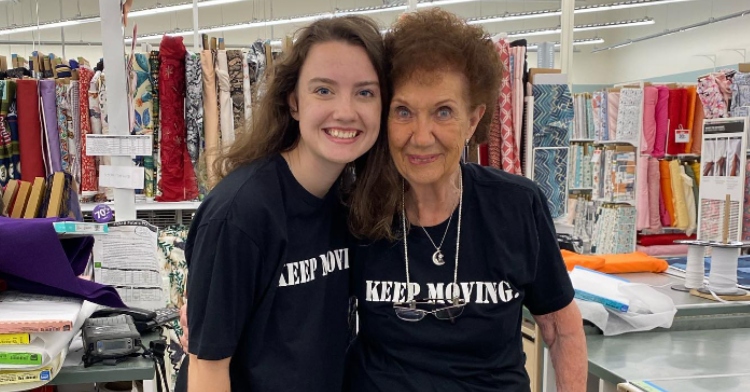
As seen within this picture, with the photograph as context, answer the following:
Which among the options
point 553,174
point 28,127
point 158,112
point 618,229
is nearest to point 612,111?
point 618,229

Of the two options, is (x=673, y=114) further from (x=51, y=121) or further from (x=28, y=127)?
(x=28, y=127)

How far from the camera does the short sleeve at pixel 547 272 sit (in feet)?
4.91

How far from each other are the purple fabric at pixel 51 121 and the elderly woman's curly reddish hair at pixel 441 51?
2.84m

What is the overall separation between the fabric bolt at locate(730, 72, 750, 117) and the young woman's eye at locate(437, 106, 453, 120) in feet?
16.0

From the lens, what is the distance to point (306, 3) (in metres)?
14.9

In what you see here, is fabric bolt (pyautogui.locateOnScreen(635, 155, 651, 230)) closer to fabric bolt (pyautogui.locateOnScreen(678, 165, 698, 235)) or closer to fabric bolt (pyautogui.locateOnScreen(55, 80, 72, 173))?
fabric bolt (pyautogui.locateOnScreen(678, 165, 698, 235))

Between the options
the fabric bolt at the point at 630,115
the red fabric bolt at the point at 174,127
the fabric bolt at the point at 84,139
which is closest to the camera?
the red fabric bolt at the point at 174,127

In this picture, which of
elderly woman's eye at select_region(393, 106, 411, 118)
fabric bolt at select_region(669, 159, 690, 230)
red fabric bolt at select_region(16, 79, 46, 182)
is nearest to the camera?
elderly woman's eye at select_region(393, 106, 411, 118)

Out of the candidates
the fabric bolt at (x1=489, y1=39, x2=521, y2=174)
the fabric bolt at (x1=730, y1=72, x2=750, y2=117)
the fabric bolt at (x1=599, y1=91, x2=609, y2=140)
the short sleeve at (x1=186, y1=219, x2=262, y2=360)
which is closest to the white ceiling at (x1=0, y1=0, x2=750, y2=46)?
the fabric bolt at (x1=599, y1=91, x2=609, y2=140)

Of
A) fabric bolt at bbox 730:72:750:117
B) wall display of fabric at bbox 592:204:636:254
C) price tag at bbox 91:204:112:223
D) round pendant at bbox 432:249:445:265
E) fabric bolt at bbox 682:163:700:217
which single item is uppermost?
fabric bolt at bbox 730:72:750:117

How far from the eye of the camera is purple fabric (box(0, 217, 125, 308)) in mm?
1633

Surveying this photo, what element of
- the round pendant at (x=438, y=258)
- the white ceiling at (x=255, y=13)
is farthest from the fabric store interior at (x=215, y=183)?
the white ceiling at (x=255, y=13)

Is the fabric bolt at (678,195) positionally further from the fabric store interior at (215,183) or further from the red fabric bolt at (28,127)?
the red fabric bolt at (28,127)

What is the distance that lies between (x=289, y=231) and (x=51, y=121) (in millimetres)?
2891
